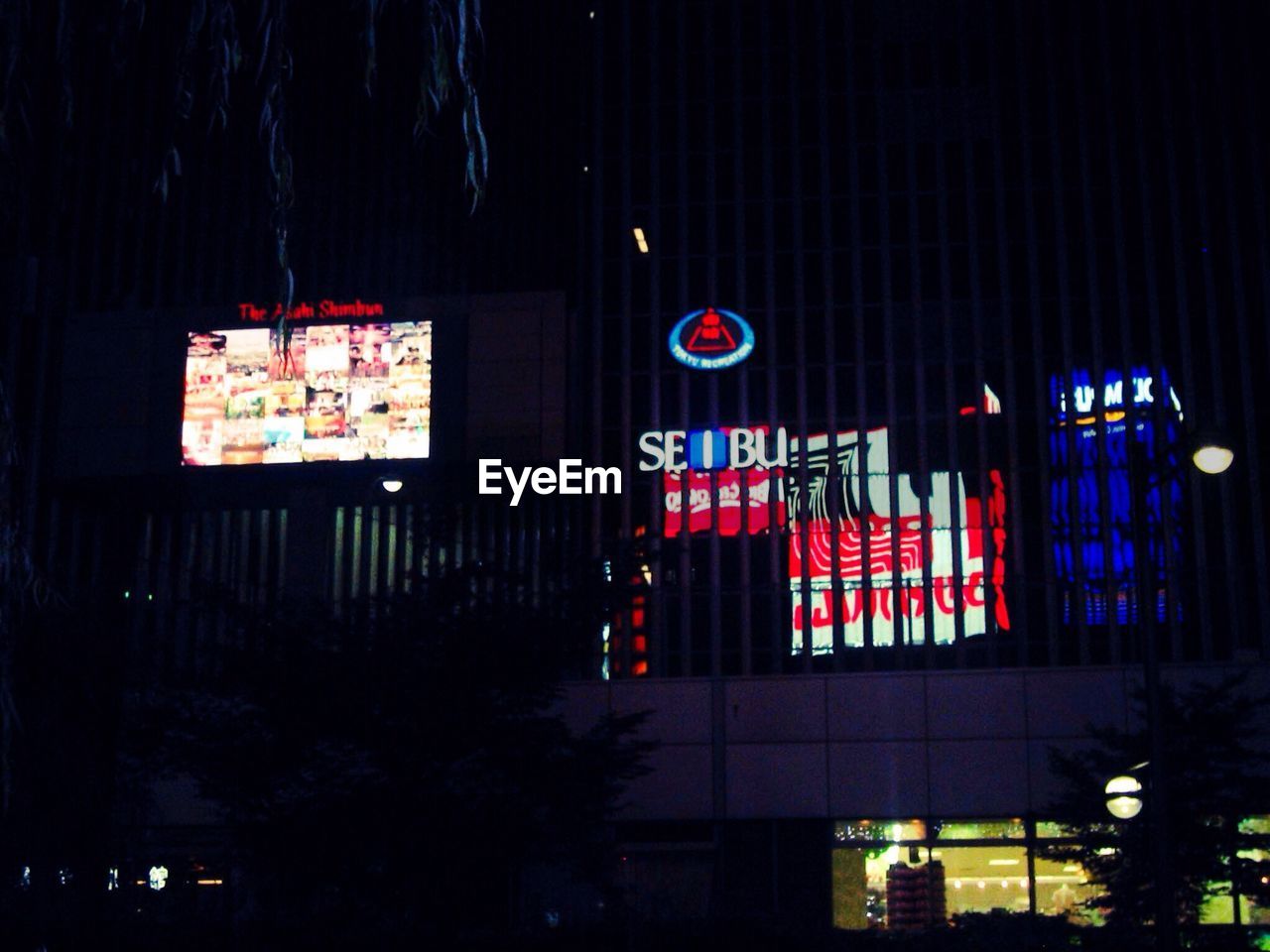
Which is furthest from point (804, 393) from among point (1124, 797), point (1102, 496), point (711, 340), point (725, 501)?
point (1124, 797)

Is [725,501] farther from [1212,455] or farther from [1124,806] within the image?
[1212,455]

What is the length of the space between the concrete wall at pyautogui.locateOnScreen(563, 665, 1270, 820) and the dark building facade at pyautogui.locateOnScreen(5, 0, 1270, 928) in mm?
95

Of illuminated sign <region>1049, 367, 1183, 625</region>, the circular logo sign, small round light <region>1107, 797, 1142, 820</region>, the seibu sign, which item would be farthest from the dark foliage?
the circular logo sign

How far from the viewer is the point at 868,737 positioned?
4166cm

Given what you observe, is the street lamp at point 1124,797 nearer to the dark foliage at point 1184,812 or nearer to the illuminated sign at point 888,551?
the dark foliage at point 1184,812

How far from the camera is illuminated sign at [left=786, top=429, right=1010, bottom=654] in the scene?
141 feet

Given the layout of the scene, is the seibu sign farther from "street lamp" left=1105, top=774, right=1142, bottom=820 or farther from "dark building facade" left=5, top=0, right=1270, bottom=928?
"street lamp" left=1105, top=774, right=1142, bottom=820

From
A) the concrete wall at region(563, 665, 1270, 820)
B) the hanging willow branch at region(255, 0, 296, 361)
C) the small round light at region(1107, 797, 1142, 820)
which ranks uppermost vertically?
the hanging willow branch at region(255, 0, 296, 361)

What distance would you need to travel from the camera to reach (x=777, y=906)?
41.7m

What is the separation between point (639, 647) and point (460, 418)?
834 centimetres

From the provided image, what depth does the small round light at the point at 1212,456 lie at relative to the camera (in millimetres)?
18094

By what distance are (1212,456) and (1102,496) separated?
2546 centimetres

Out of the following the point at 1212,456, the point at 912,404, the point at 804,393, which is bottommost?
the point at 1212,456

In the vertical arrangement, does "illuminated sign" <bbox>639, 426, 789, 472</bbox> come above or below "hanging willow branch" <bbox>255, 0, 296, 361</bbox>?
above
